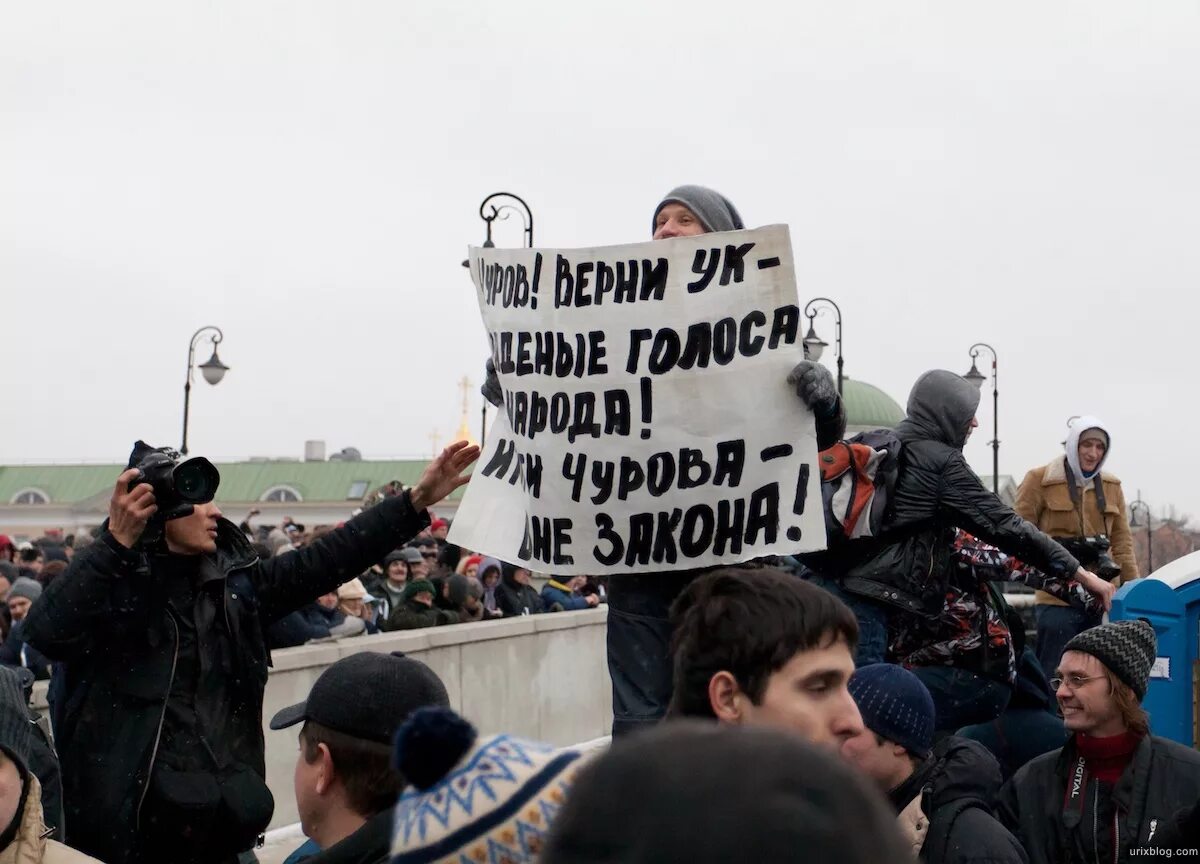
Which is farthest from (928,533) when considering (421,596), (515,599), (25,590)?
(515,599)

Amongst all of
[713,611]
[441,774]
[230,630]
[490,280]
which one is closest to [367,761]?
[713,611]

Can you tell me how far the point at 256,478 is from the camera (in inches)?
3915

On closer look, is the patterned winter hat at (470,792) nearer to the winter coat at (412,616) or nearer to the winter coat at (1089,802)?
the winter coat at (1089,802)

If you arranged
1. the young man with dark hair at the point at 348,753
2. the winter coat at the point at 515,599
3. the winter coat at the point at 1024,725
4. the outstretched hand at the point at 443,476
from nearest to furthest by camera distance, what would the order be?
1. the young man with dark hair at the point at 348,753
2. the outstretched hand at the point at 443,476
3. the winter coat at the point at 1024,725
4. the winter coat at the point at 515,599

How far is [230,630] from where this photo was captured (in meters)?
4.24

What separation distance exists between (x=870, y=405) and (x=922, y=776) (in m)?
72.9

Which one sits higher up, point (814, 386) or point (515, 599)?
point (814, 386)

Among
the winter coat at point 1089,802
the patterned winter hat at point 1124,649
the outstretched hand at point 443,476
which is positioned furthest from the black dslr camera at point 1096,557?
the outstretched hand at point 443,476

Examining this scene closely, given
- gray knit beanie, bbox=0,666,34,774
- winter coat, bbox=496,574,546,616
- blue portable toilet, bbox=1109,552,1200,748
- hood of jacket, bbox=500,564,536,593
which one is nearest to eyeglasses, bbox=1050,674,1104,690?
blue portable toilet, bbox=1109,552,1200,748

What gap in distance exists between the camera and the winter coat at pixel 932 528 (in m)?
5.60

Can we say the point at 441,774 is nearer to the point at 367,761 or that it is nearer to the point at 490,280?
the point at 367,761

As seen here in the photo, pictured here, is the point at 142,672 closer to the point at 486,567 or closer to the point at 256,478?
the point at 486,567

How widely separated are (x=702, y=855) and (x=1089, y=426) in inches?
293

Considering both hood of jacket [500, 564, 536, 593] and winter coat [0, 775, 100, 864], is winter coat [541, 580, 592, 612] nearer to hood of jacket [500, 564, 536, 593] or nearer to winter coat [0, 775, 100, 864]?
hood of jacket [500, 564, 536, 593]
